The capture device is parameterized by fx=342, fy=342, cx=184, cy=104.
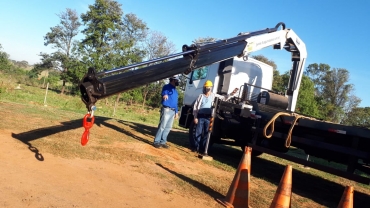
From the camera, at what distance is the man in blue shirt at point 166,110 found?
8375 mm

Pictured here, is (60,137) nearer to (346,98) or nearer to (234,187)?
(234,187)

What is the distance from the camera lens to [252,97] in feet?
33.3

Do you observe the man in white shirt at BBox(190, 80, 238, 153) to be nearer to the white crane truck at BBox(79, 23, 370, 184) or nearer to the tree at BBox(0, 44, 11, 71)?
the white crane truck at BBox(79, 23, 370, 184)

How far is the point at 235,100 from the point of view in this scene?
8.94m

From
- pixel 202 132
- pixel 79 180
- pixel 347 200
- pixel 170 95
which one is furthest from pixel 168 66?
pixel 202 132

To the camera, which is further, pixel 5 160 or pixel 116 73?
pixel 5 160

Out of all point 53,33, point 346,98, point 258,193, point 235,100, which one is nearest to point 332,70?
point 346,98

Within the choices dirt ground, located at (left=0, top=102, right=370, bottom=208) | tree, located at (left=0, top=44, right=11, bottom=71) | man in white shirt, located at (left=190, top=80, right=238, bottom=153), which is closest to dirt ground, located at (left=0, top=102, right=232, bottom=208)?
dirt ground, located at (left=0, top=102, right=370, bottom=208)

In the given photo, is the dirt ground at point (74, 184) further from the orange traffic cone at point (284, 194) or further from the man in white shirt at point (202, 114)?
the man in white shirt at point (202, 114)

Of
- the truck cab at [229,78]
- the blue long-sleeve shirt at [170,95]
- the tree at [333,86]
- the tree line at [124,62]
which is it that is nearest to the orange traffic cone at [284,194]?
the blue long-sleeve shirt at [170,95]

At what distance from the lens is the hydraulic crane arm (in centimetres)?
393

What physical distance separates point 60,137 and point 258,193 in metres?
4.37

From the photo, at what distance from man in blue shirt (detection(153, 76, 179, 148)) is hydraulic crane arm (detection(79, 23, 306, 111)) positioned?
1.93m

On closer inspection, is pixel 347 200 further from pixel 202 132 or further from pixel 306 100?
pixel 306 100
